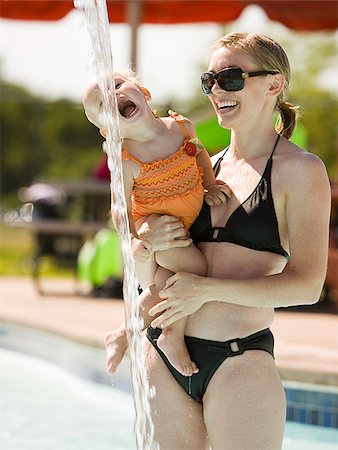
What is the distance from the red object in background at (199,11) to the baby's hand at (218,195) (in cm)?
679

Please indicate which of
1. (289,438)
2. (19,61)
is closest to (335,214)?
(289,438)

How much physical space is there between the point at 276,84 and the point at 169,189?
1.18 feet

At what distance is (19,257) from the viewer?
1678cm

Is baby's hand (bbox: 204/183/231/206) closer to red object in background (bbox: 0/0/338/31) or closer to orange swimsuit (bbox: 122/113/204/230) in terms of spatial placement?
orange swimsuit (bbox: 122/113/204/230)

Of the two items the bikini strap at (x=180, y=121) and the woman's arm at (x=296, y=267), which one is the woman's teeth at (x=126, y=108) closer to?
the bikini strap at (x=180, y=121)

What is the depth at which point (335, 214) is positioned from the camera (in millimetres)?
8609

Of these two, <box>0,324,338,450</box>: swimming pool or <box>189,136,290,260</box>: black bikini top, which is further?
<box>0,324,338,450</box>: swimming pool

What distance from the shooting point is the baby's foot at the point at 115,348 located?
254cm

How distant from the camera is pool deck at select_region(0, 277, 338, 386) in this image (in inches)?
210

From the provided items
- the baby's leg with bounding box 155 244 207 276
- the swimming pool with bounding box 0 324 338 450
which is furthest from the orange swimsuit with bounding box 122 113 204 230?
the swimming pool with bounding box 0 324 338 450

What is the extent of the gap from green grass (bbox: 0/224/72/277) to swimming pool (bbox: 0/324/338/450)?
12.8 ft

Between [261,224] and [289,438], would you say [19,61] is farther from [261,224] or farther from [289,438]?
[261,224]

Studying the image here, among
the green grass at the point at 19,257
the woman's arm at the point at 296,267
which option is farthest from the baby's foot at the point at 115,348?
the green grass at the point at 19,257

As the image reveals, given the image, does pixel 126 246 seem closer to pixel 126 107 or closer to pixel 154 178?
pixel 154 178
